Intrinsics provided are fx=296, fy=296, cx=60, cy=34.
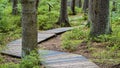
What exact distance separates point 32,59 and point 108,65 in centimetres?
213

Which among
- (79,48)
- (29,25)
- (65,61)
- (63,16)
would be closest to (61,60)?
(65,61)

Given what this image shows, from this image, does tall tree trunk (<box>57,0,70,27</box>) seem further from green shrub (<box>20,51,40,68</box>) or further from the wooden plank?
→ green shrub (<box>20,51,40,68</box>)

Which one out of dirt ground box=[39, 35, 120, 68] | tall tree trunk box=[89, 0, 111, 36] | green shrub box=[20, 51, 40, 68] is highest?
tall tree trunk box=[89, 0, 111, 36]

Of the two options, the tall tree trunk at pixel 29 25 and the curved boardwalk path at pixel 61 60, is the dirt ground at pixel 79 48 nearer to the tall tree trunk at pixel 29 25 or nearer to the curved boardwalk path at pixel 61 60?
the curved boardwalk path at pixel 61 60

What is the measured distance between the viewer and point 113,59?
8.58 metres

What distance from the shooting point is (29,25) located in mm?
6988

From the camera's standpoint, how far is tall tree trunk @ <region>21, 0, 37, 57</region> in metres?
6.86

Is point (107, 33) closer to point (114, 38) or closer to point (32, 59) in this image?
point (114, 38)

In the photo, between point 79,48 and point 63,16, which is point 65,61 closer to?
point 79,48

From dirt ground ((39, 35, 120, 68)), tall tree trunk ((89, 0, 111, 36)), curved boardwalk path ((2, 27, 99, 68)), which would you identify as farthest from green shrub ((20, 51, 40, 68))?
tall tree trunk ((89, 0, 111, 36))

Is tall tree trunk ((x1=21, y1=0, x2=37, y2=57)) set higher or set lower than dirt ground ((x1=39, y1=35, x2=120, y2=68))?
higher

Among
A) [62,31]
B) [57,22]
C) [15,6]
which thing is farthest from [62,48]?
[15,6]

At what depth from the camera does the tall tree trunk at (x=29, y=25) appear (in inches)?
270

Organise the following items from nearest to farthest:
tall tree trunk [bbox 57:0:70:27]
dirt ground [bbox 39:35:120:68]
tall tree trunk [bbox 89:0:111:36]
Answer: dirt ground [bbox 39:35:120:68] → tall tree trunk [bbox 89:0:111:36] → tall tree trunk [bbox 57:0:70:27]
